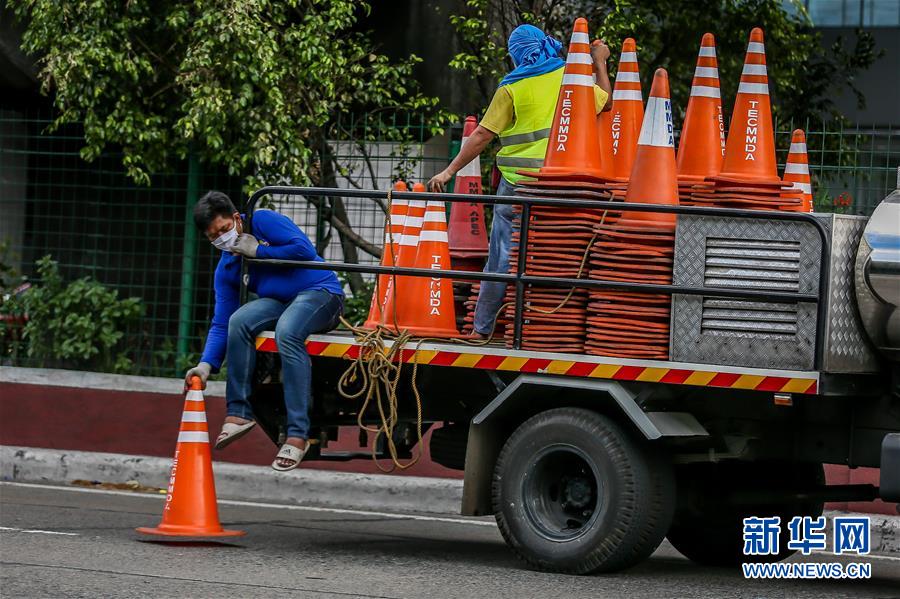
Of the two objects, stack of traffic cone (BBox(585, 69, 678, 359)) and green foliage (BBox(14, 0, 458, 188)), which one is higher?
green foliage (BBox(14, 0, 458, 188))

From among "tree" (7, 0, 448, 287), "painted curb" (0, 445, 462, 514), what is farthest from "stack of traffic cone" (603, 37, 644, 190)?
"tree" (7, 0, 448, 287)

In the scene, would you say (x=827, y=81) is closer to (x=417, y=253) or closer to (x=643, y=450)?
(x=417, y=253)

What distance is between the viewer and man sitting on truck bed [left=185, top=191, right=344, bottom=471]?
324 inches

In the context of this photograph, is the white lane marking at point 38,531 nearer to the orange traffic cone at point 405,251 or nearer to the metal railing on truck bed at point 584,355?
the metal railing on truck bed at point 584,355

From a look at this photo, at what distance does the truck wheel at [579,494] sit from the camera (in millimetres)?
7250

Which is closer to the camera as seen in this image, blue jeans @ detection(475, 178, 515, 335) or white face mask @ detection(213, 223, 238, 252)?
blue jeans @ detection(475, 178, 515, 335)

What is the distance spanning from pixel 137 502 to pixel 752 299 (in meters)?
5.35

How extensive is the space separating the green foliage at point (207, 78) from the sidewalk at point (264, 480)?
92.5 inches

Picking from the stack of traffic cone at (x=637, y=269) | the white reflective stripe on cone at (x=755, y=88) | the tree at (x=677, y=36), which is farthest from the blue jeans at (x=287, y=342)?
the tree at (x=677, y=36)

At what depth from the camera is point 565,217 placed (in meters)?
7.76

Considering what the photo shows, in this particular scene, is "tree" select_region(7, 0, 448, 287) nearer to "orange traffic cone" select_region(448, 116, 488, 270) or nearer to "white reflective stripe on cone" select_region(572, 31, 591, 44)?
"orange traffic cone" select_region(448, 116, 488, 270)

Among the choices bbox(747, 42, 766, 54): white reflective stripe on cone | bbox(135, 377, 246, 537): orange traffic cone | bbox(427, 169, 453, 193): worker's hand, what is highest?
bbox(747, 42, 766, 54): white reflective stripe on cone

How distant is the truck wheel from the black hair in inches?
83.7

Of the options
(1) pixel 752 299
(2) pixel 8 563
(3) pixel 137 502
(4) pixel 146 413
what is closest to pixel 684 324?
(1) pixel 752 299
